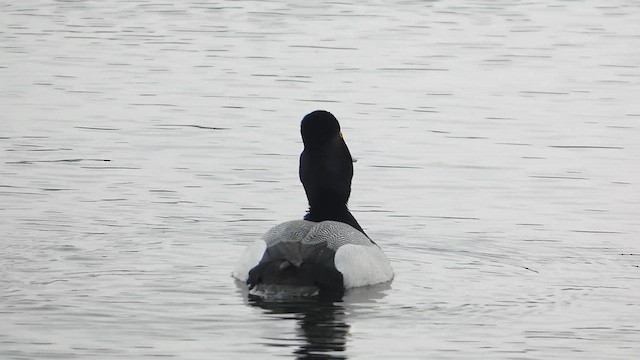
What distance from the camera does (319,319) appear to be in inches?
530

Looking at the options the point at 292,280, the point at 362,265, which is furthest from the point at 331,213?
A: the point at 292,280

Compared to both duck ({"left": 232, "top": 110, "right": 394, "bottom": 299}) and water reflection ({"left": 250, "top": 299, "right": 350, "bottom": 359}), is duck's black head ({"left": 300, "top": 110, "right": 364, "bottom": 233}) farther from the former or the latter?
water reflection ({"left": 250, "top": 299, "right": 350, "bottom": 359})

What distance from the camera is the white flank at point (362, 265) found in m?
14.6

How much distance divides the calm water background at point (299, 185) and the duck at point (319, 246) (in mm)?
235

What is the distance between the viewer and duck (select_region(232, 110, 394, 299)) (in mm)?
14133

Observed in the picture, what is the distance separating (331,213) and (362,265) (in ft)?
3.82

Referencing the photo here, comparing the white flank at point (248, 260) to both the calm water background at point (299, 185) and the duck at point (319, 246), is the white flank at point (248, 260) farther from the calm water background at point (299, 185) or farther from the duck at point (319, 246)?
the calm water background at point (299, 185)

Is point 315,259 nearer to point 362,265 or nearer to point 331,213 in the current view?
point 362,265

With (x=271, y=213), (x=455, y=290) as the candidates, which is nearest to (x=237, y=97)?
(x=271, y=213)

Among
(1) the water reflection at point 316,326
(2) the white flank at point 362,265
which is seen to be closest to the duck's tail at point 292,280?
(1) the water reflection at point 316,326

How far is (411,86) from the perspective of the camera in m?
28.4

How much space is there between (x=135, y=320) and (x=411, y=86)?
Result: 1569 cm

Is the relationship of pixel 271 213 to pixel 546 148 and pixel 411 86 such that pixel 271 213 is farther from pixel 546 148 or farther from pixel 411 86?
pixel 411 86

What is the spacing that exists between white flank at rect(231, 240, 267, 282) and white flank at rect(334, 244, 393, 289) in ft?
2.25
